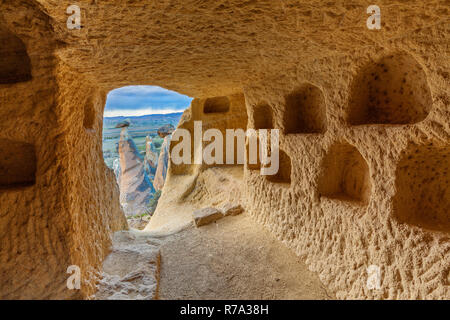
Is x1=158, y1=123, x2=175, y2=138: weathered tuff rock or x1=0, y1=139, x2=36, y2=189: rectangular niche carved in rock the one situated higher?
x1=158, y1=123, x2=175, y2=138: weathered tuff rock

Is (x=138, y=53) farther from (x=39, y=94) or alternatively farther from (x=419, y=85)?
(x=419, y=85)

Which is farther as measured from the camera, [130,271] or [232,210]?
[232,210]

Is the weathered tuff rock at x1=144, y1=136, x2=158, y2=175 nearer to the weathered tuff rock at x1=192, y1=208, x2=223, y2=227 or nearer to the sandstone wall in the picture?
the weathered tuff rock at x1=192, y1=208, x2=223, y2=227

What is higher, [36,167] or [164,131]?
[164,131]

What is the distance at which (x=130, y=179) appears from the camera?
76.0 ft

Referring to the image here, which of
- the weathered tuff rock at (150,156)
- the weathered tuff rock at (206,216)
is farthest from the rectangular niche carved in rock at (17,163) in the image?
the weathered tuff rock at (150,156)

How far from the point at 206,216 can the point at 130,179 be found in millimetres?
20623

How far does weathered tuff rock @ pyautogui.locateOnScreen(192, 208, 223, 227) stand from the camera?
4.45 meters

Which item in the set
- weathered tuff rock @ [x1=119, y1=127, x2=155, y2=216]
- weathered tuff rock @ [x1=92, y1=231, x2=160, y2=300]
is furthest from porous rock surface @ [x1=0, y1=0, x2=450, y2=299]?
weathered tuff rock @ [x1=119, y1=127, x2=155, y2=216]

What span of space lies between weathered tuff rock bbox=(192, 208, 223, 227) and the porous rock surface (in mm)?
1777

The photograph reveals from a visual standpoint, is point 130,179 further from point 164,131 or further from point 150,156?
point 164,131

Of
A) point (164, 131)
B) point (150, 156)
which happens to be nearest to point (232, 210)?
point (164, 131)

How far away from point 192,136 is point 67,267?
6176 mm
